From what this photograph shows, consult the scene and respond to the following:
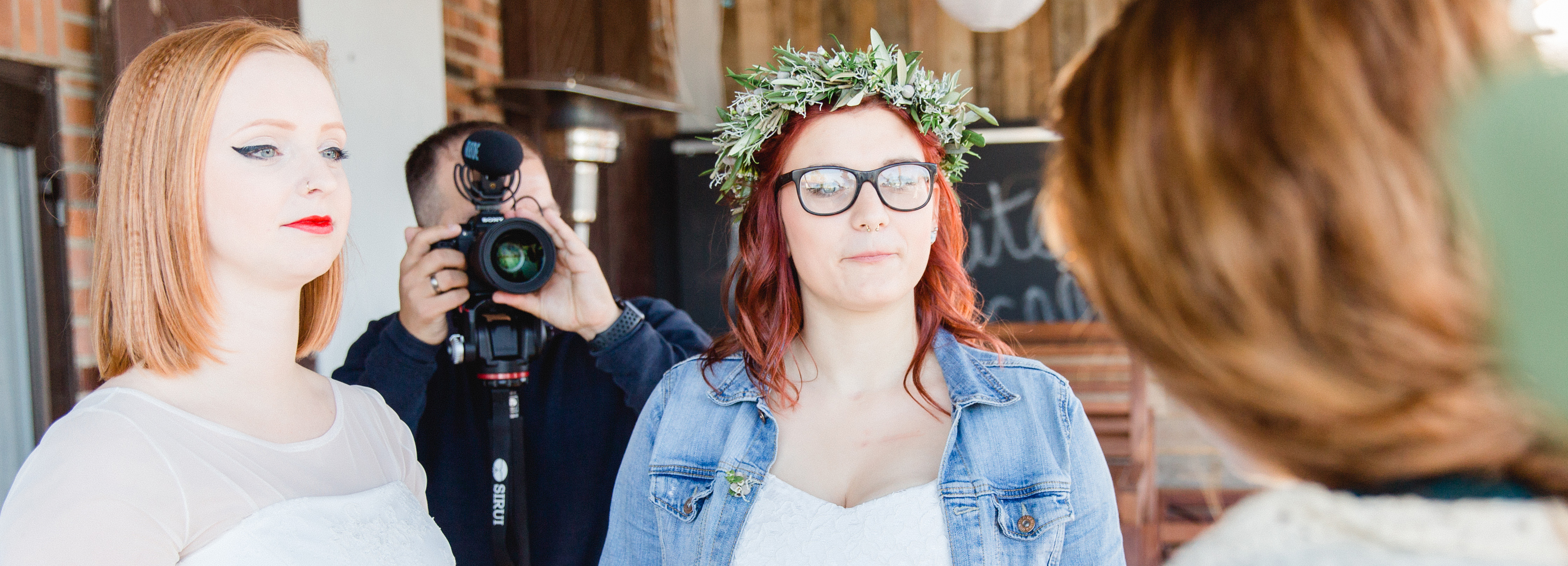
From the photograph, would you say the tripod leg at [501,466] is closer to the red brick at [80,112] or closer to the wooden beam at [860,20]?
the red brick at [80,112]

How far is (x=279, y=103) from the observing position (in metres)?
1.10

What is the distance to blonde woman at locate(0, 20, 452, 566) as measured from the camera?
92cm

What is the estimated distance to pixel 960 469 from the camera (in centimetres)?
127

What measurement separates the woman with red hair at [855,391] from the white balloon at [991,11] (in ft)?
2.10

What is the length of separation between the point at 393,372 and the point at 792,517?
2.47ft

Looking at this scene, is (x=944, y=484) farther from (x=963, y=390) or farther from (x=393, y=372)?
(x=393, y=372)

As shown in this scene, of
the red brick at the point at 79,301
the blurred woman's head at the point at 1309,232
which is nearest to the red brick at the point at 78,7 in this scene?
the red brick at the point at 79,301

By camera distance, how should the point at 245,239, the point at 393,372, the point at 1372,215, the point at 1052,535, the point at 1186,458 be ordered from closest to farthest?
the point at 1372,215 → the point at 245,239 → the point at 1052,535 → the point at 393,372 → the point at 1186,458

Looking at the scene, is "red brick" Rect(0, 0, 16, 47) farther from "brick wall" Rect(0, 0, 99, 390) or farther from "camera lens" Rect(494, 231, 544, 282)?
"camera lens" Rect(494, 231, 544, 282)

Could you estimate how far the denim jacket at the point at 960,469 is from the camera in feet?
4.09

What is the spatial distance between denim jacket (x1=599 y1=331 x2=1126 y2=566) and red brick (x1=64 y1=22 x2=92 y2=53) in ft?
3.69

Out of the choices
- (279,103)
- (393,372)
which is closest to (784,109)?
(279,103)

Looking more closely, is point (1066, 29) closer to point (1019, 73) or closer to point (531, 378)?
point (1019, 73)

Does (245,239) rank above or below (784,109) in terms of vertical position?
below
